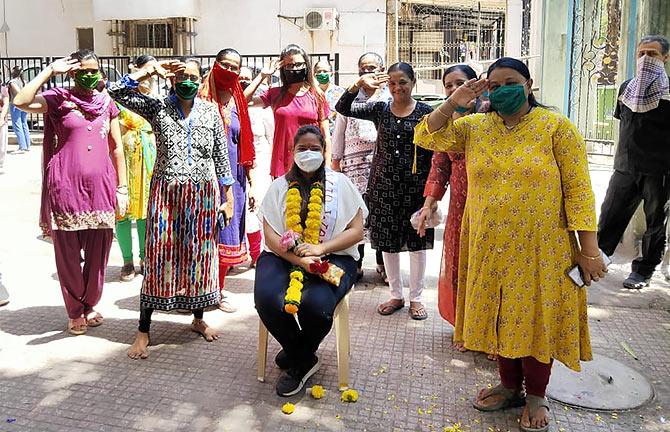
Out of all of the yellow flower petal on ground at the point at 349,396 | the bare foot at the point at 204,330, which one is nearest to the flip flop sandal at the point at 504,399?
the yellow flower petal on ground at the point at 349,396

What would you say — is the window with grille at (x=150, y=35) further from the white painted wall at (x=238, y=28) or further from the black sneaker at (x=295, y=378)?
the black sneaker at (x=295, y=378)

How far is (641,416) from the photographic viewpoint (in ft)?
10.8

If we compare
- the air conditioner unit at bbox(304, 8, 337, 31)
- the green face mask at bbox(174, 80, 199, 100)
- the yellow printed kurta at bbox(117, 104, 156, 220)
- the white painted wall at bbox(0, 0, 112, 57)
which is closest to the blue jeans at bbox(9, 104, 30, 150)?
the white painted wall at bbox(0, 0, 112, 57)

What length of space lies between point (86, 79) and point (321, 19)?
13.7 meters

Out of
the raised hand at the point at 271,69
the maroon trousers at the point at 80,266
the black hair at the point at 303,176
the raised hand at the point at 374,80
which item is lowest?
the maroon trousers at the point at 80,266

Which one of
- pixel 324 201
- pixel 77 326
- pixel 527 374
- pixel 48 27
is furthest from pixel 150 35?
pixel 527 374

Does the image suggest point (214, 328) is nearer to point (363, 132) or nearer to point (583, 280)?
point (363, 132)

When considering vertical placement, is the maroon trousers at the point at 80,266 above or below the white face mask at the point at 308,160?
below

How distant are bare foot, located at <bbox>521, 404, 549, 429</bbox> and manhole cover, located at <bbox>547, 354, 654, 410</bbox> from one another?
1.20 feet

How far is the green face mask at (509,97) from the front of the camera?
2.83 metres

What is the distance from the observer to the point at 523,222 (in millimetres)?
2863

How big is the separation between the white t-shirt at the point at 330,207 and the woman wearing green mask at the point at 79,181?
133 cm

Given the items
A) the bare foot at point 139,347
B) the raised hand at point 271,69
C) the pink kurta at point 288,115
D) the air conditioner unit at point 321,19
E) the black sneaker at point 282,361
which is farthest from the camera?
the air conditioner unit at point 321,19

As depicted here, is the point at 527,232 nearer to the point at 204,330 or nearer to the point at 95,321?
the point at 204,330
